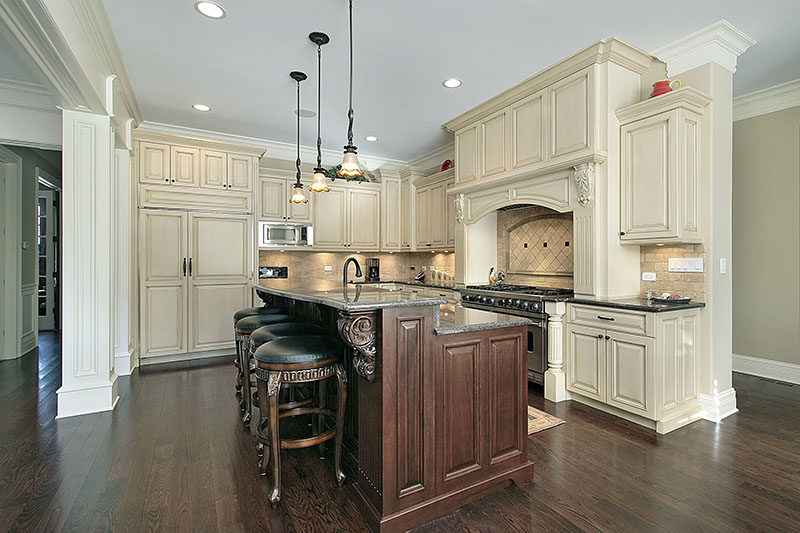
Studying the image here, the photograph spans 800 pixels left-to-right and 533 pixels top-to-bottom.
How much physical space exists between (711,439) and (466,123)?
12.1ft

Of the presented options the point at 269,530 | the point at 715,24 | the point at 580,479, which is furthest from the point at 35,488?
the point at 715,24

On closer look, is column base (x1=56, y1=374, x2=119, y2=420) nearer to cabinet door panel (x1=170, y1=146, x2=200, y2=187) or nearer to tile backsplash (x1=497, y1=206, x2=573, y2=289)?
cabinet door panel (x1=170, y1=146, x2=200, y2=187)

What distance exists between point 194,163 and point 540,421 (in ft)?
15.8

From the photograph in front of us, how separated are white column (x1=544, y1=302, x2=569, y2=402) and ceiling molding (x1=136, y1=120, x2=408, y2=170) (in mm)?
4067

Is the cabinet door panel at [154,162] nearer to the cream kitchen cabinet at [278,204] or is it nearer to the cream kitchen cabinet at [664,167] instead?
the cream kitchen cabinet at [278,204]

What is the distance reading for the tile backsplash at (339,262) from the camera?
582cm

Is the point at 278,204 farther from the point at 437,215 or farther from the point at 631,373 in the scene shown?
the point at 631,373

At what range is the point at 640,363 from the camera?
2826 millimetres

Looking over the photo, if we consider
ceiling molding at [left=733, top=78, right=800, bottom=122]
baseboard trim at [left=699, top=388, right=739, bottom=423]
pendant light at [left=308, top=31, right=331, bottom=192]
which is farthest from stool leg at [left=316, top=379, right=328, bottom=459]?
ceiling molding at [left=733, top=78, right=800, bottom=122]

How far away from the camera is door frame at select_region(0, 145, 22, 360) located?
467 cm

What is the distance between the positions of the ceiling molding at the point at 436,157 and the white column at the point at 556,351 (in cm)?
302

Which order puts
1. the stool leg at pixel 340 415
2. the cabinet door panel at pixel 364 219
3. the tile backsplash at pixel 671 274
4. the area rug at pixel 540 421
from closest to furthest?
the stool leg at pixel 340 415
the area rug at pixel 540 421
the tile backsplash at pixel 671 274
the cabinet door panel at pixel 364 219

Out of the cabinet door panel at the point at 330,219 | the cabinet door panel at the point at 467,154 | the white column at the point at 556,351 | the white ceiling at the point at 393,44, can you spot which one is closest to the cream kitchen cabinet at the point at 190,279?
the cabinet door panel at the point at 330,219

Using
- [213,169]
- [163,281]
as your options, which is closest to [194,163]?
[213,169]
